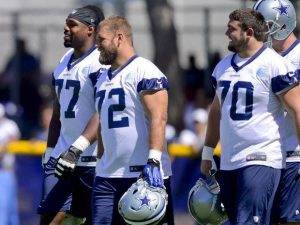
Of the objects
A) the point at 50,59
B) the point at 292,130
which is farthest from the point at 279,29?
the point at 50,59

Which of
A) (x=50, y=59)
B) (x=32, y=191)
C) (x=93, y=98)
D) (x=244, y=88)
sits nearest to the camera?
(x=244, y=88)

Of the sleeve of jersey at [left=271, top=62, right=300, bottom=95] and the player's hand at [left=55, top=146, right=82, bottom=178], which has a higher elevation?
the sleeve of jersey at [left=271, top=62, right=300, bottom=95]

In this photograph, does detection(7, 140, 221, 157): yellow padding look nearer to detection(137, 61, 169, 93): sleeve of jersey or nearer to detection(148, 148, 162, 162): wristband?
detection(137, 61, 169, 93): sleeve of jersey

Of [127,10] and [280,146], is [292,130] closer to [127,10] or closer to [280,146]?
Result: [280,146]

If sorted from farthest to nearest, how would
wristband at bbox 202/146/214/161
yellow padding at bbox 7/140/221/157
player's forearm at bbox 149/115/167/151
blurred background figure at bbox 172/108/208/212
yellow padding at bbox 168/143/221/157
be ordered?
yellow padding at bbox 7/140/221/157
yellow padding at bbox 168/143/221/157
blurred background figure at bbox 172/108/208/212
wristband at bbox 202/146/214/161
player's forearm at bbox 149/115/167/151

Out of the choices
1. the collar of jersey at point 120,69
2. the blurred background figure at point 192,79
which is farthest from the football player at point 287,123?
the blurred background figure at point 192,79

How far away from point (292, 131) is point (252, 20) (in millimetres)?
947

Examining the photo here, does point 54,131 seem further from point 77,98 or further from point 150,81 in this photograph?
point 150,81

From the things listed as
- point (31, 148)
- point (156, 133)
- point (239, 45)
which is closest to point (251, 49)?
point (239, 45)

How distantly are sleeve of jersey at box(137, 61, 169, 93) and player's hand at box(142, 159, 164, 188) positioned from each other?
56 centimetres

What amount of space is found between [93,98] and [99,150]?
573 mm

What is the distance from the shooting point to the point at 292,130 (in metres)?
11.1

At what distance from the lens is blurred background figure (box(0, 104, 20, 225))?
50.4 feet

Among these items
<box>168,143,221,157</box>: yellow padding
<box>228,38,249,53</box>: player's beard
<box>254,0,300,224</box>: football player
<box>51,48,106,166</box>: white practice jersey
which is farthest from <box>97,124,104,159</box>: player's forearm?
<box>168,143,221,157</box>: yellow padding
